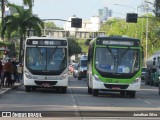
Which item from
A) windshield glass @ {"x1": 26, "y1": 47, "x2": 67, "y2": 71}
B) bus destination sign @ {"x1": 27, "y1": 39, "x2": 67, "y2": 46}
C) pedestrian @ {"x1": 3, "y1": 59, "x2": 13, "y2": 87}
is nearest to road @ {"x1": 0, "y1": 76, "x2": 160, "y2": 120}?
windshield glass @ {"x1": 26, "y1": 47, "x2": 67, "y2": 71}

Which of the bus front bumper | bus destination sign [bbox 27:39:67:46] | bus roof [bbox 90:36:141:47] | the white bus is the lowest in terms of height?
the bus front bumper

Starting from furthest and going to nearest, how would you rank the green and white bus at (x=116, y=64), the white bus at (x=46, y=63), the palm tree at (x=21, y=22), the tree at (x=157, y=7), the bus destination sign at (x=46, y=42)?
the tree at (x=157, y=7)
the palm tree at (x=21, y=22)
the bus destination sign at (x=46, y=42)
the white bus at (x=46, y=63)
the green and white bus at (x=116, y=64)

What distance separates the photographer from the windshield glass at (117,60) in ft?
99.3

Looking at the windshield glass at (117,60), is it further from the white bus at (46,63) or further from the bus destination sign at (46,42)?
the bus destination sign at (46,42)

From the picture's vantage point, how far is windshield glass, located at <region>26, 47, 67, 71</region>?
107 ft

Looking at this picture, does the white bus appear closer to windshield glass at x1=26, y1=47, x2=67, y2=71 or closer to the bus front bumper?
windshield glass at x1=26, y1=47, x2=67, y2=71

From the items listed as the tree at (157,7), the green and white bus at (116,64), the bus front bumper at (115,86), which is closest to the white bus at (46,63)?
the green and white bus at (116,64)

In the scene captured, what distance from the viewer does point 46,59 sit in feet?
108

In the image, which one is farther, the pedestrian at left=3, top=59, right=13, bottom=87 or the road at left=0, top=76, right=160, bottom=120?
the pedestrian at left=3, top=59, right=13, bottom=87

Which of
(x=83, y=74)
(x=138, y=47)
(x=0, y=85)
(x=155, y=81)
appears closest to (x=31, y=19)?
(x=83, y=74)

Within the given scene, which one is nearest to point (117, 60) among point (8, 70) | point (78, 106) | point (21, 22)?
point (78, 106)

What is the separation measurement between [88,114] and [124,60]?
19.1 m

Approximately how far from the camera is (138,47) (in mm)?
30688

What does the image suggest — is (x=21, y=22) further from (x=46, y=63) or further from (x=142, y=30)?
(x=142, y=30)
